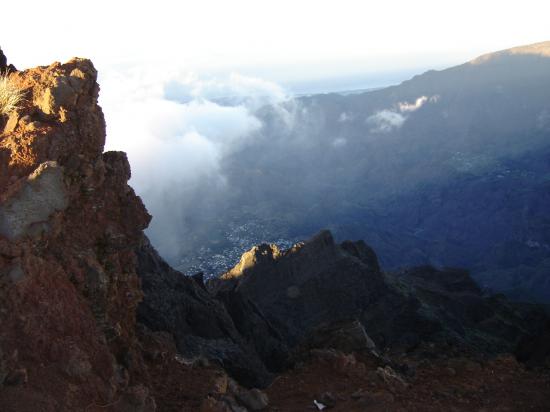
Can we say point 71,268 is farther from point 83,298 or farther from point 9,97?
point 9,97

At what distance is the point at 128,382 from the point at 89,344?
3.61 ft

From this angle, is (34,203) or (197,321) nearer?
(34,203)

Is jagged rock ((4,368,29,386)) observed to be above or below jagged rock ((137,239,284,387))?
above

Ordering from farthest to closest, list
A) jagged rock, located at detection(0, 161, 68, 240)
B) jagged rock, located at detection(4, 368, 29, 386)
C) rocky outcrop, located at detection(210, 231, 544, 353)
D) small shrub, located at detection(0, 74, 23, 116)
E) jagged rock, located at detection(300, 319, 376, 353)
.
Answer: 1. rocky outcrop, located at detection(210, 231, 544, 353)
2. jagged rock, located at detection(300, 319, 376, 353)
3. small shrub, located at detection(0, 74, 23, 116)
4. jagged rock, located at detection(0, 161, 68, 240)
5. jagged rock, located at detection(4, 368, 29, 386)

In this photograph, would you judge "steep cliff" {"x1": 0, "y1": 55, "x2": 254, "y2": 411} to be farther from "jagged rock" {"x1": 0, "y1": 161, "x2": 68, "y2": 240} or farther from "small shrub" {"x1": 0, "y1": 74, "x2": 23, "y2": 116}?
"small shrub" {"x1": 0, "y1": 74, "x2": 23, "y2": 116}

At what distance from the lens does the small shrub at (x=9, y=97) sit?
497 inches

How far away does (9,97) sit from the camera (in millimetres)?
12750

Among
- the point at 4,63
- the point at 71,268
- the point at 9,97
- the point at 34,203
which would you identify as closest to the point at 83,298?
the point at 71,268

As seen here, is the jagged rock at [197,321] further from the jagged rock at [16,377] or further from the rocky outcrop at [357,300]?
the rocky outcrop at [357,300]

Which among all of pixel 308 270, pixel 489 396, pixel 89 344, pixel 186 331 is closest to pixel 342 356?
pixel 489 396

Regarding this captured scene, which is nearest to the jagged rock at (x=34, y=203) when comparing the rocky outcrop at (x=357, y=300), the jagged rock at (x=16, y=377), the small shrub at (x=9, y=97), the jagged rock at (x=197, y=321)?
the small shrub at (x=9, y=97)

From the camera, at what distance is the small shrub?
12.6m

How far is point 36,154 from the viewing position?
1181cm

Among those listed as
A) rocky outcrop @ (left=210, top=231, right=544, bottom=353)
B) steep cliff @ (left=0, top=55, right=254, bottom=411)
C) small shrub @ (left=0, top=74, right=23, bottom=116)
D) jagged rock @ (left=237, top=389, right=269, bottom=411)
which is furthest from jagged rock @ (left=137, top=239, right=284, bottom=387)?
rocky outcrop @ (left=210, top=231, right=544, bottom=353)
